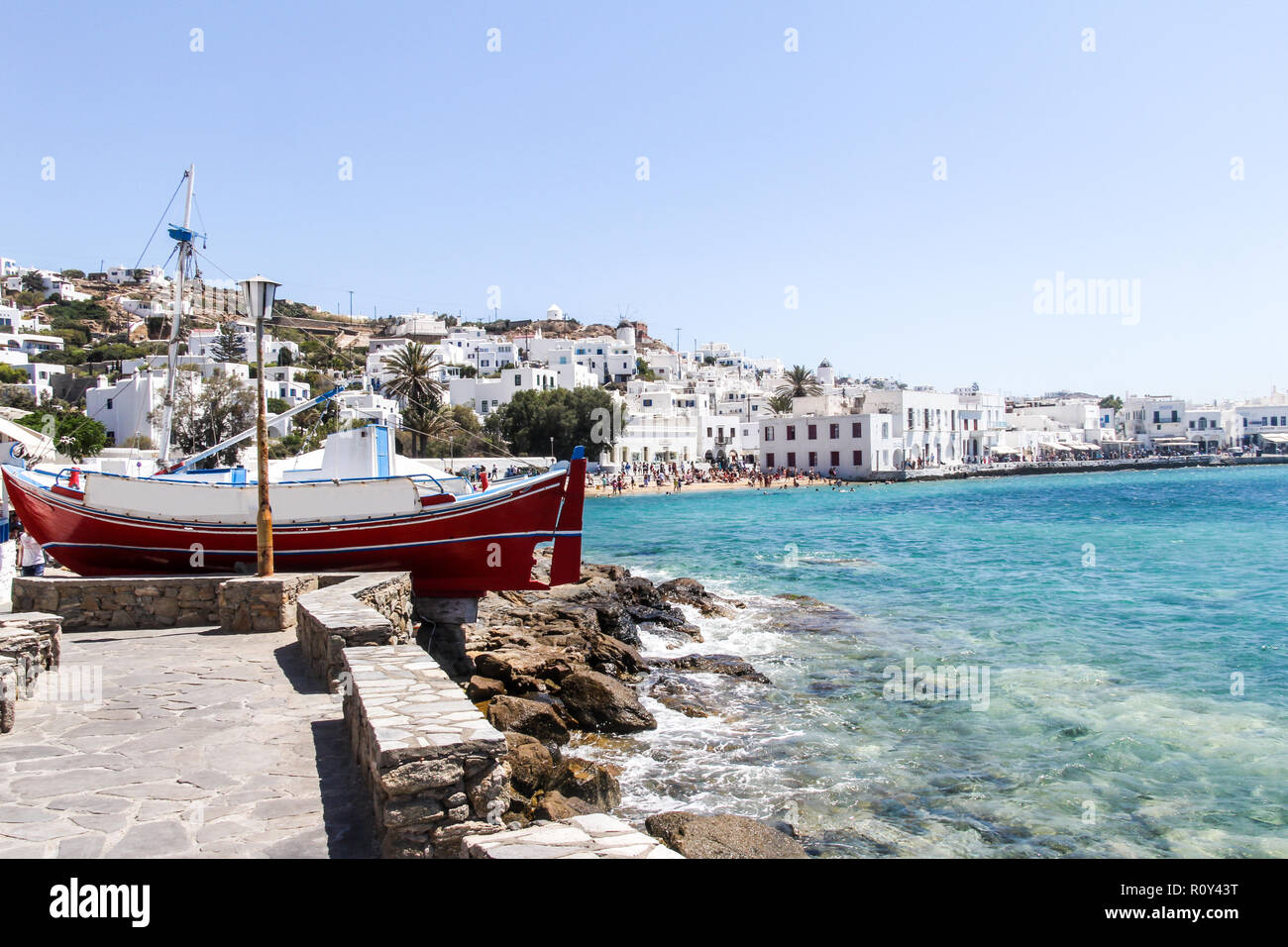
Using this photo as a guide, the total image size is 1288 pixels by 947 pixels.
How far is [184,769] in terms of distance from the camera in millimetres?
5516

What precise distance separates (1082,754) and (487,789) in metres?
8.91

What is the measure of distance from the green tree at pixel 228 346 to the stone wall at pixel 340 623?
71964mm

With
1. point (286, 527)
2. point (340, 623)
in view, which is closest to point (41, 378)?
point (286, 527)

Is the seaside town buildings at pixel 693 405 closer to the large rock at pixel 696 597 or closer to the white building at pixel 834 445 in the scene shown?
the white building at pixel 834 445

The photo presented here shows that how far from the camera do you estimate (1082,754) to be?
35.0ft

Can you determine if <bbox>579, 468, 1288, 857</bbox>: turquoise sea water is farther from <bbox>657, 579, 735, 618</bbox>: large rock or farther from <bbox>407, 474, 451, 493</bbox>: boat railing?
<bbox>407, 474, 451, 493</bbox>: boat railing

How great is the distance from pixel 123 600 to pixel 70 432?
32876mm

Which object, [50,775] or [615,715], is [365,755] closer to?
[50,775]

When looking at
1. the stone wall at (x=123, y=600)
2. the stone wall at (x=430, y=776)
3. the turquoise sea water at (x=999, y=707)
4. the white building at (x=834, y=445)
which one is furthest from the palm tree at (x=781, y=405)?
the stone wall at (x=430, y=776)

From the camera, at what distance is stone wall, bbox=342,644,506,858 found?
14.5 ft

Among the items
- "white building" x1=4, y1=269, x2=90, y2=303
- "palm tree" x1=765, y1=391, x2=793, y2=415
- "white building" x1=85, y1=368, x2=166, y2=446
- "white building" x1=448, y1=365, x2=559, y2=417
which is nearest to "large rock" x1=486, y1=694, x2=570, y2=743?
"white building" x1=85, y1=368, x2=166, y2=446

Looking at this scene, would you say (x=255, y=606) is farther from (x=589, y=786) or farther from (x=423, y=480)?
(x=423, y=480)

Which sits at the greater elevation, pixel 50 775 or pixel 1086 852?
pixel 50 775
